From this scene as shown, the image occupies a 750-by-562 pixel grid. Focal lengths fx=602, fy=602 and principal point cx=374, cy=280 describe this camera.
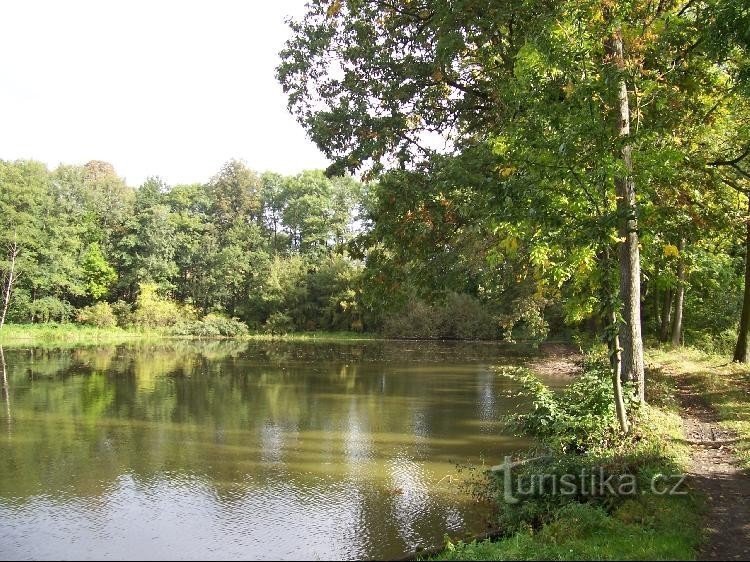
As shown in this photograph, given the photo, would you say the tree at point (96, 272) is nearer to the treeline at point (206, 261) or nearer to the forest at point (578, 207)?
the treeline at point (206, 261)

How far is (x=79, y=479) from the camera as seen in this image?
9.27 meters

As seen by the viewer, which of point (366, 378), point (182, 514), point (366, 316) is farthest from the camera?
point (366, 316)

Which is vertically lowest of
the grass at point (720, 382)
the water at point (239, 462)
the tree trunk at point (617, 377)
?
the water at point (239, 462)

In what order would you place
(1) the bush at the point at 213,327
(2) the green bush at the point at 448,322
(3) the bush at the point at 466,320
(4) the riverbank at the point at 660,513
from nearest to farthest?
1. (4) the riverbank at the point at 660,513
2. (3) the bush at the point at 466,320
3. (2) the green bush at the point at 448,322
4. (1) the bush at the point at 213,327

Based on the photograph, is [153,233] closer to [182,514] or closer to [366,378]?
[366,378]

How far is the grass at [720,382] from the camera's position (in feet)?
32.6

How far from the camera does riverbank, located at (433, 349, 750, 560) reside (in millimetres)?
5352

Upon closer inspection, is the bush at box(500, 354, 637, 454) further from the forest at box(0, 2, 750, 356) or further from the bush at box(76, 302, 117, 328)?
the bush at box(76, 302, 117, 328)

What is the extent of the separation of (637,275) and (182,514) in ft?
25.0

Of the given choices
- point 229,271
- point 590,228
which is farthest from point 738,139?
point 229,271

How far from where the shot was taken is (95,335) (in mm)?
42094

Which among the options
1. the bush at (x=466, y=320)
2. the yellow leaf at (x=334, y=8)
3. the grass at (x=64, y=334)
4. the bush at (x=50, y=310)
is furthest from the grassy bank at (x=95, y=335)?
the yellow leaf at (x=334, y=8)

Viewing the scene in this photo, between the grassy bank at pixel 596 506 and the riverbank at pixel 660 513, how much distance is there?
11mm

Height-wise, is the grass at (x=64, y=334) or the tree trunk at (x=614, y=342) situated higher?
the tree trunk at (x=614, y=342)
